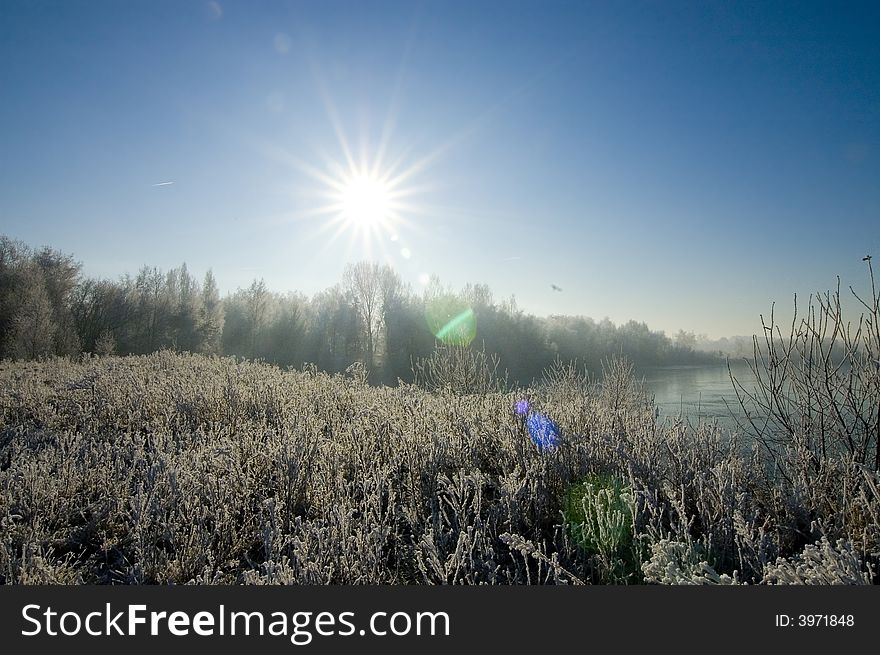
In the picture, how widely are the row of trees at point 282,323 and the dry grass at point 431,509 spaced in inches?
1079

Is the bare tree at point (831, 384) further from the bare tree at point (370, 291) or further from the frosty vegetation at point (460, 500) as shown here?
the bare tree at point (370, 291)

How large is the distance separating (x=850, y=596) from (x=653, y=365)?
66648 mm

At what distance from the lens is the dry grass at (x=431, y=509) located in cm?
240

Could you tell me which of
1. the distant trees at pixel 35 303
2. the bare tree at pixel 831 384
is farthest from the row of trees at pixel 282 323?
the bare tree at pixel 831 384

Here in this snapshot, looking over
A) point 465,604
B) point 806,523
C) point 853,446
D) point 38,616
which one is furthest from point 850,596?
point 853,446

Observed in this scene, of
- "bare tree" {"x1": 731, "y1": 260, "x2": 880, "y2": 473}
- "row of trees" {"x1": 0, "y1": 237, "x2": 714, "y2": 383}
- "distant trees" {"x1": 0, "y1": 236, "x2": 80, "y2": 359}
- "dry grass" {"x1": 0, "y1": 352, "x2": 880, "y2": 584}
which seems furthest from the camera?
"row of trees" {"x1": 0, "y1": 237, "x2": 714, "y2": 383}

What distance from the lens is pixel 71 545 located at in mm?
3131

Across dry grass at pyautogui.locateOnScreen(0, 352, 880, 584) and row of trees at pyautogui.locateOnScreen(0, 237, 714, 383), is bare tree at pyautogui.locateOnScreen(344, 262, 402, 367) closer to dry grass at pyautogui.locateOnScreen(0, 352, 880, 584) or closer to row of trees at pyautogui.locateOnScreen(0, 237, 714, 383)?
row of trees at pyautogui.locateOnScreen(0, 237, 714, 383)

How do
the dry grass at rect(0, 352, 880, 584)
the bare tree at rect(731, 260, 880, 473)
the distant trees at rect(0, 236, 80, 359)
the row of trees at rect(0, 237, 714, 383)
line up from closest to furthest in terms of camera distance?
the dry grass at rect(0, 352, 880, 584), the bare tree at rect(731, 260, 880, 473), the distant trees at rect(0, 236, 80, 359), the row of trees at rect(0, 237, 714, 383)

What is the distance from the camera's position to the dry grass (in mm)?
2396

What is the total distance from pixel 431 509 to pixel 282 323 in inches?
1761

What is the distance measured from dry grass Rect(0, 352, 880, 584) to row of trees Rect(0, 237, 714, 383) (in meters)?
27.4

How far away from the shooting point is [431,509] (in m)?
3.28

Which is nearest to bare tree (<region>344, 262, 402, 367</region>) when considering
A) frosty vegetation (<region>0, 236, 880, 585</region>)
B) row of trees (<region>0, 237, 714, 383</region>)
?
row of trees (<region>0, 237, 714, 383</region>)
